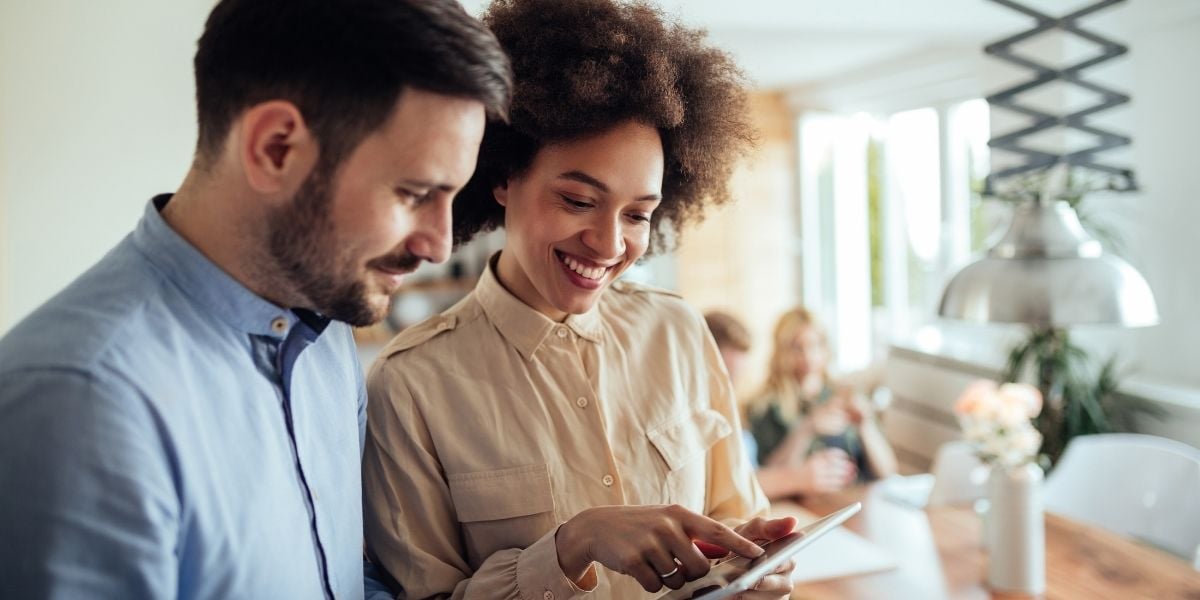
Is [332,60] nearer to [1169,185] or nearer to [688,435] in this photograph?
[688,435]

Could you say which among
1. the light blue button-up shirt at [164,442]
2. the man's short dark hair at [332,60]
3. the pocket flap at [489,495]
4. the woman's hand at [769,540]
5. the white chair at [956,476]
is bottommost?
the white chair at [956,476]

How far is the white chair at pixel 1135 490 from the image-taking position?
8.46 ft

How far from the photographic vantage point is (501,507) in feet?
3.83

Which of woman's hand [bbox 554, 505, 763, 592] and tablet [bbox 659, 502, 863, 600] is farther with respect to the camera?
woman's hand [bbox 554, 505, 763, 592]

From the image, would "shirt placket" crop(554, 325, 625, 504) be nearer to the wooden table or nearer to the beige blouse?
the beige blouse

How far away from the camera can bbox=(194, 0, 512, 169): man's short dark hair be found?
0.80 metres

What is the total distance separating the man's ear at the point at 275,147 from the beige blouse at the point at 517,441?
43 centimetres

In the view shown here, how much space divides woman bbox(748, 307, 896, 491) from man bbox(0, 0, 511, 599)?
8.55ft

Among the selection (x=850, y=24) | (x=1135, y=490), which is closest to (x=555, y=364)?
(x=1135, y=490)

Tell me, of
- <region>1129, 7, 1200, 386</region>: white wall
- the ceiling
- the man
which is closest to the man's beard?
the man

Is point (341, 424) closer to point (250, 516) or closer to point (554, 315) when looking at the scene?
→ point (250, 516)

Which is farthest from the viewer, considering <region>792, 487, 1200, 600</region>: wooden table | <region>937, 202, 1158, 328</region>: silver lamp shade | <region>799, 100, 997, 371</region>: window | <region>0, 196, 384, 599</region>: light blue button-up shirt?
<region>799, 100, 997, 371</region>: window

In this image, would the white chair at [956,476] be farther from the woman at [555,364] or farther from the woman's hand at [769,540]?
the woman's hand at [769,540]

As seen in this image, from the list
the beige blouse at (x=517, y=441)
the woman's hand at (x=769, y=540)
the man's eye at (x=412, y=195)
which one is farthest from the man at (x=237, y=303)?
the woman's hand at (x=769, y=540)
